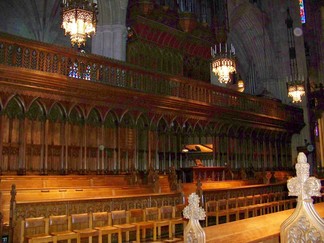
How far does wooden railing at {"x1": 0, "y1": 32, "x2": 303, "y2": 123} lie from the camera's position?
31.1 ft

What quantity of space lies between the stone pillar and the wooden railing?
2272mm

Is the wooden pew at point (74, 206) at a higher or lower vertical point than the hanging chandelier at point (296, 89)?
lower

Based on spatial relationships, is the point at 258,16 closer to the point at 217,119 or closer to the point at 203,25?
the point at 203,25

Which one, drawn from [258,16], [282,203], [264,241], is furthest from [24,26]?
[264,241]

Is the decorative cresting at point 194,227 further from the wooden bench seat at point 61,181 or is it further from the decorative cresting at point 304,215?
the wooden bench seat at point 61,181

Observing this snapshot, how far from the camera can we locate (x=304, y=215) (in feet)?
8.00

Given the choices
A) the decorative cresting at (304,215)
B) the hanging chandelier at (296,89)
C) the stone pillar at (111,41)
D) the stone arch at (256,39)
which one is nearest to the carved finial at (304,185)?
the decorative cresting at (304,215)

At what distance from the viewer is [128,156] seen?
12656mm

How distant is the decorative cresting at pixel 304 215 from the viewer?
7.77 ft

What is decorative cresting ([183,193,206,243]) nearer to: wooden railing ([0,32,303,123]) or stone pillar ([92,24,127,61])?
wooden railing ([0,32,303,123])

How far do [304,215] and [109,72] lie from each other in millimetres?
9629

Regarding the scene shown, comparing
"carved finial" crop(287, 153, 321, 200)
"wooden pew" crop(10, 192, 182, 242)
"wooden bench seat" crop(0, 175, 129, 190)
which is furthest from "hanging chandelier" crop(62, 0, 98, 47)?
"carved finial" crop(287, 153, 321, 200)

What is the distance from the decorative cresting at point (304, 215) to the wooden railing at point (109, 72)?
8.19 m

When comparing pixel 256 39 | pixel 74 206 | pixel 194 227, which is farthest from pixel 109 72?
pixel 256 39
